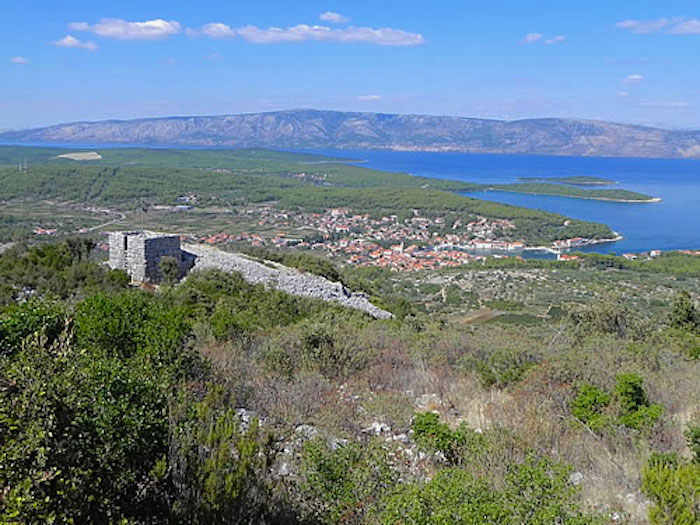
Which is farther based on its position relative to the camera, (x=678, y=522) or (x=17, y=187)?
(x=17, y=187)

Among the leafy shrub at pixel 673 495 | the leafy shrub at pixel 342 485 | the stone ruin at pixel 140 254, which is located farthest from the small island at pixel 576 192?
the leafy shrub at pixel 342 485

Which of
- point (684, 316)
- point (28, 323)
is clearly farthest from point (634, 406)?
point (684, 316)

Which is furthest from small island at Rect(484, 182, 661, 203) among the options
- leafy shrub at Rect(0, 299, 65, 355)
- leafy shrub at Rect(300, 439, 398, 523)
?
leafy shrub at Rect(300, 439, 398, 523)

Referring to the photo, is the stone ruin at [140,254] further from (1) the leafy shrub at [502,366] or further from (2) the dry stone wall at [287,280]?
(1) the leafy shrub at [502,366]

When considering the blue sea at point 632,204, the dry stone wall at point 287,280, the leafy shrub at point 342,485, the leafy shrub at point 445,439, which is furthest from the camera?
the blue sea at point 632,204

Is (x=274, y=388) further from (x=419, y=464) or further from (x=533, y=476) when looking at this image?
(x=533, y=476)

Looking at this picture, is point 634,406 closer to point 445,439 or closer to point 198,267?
point 445,439

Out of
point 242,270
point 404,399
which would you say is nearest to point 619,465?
point 404,399

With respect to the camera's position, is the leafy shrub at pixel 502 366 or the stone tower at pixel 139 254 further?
the stone tower at pixel 139 254
